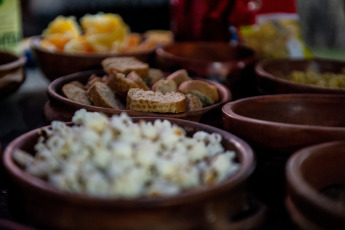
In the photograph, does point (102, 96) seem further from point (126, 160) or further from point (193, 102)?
point (126, 160)

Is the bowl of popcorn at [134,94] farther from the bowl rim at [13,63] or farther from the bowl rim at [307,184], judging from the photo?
the bowl rim at [307,184]

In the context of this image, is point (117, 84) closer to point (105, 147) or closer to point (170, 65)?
point (170, 65)

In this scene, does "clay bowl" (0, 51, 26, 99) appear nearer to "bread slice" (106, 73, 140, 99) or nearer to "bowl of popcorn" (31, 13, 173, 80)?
"bowl of popcorn" (31, 13, 173, 80)

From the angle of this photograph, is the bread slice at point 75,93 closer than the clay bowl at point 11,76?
Yes

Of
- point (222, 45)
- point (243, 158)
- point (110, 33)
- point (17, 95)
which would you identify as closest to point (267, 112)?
point (243, 158)

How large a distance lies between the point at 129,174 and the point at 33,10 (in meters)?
3.09

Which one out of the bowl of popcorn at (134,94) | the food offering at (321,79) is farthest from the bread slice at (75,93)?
the food offering at (321,79)

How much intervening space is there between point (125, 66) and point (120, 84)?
168mm

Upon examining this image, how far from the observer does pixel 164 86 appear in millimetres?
1309

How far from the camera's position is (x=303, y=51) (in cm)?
204

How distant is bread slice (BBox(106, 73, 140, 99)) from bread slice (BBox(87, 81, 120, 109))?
0.02 meters

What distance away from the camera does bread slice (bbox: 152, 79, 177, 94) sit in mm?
1301

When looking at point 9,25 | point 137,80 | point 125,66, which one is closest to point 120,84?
point 137,80

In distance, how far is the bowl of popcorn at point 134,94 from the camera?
114 cm
